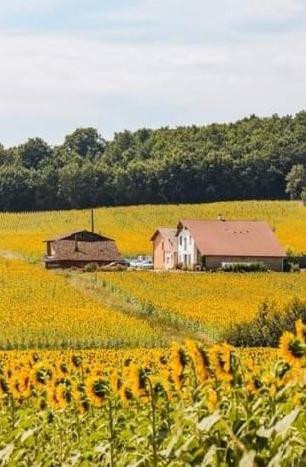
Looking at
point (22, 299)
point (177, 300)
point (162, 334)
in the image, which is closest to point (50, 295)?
point (22, 299)

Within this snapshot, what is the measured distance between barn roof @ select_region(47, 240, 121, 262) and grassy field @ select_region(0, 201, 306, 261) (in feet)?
45.4

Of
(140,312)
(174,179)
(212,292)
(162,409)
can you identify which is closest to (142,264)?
(212,292)

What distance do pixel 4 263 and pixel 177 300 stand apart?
23670mm

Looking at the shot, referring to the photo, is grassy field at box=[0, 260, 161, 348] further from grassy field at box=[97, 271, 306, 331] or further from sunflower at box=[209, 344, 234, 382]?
sunflower at box=[209, 344, 234, 382]

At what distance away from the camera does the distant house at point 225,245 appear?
218ft

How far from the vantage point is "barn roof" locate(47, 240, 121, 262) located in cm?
6875

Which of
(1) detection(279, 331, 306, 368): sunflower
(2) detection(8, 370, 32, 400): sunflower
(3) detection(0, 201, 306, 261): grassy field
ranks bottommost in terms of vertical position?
(2) detection(8, 370, 32, 400): sunflower

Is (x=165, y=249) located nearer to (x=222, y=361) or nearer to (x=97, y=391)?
(x=97, y=391)

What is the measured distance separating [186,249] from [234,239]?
290cm

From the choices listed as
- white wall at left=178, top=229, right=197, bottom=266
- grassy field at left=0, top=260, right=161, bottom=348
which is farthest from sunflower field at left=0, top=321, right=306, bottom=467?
white wall at left=178, top=229, right=197, bottom=266

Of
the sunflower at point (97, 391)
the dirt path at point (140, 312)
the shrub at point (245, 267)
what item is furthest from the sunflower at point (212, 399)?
the shrub at point (245, 267)

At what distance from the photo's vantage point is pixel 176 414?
4824mm

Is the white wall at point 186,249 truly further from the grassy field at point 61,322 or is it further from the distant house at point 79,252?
the grassy field at point 61,322

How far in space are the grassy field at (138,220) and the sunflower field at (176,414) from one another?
77204mm
